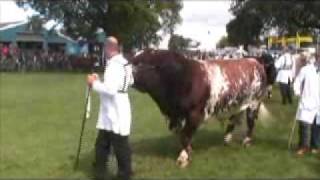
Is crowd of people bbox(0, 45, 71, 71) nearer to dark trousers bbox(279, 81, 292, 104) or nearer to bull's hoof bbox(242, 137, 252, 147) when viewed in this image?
dark trousers bbox(279, 81, 292, 104)

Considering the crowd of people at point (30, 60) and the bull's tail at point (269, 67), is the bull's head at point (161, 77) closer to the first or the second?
the bull's tail at point (269, 67)

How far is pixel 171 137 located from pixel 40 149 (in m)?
3.06

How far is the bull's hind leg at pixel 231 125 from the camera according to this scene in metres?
13.8

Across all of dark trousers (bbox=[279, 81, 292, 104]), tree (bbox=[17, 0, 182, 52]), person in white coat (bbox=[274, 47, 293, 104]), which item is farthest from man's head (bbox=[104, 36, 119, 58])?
tree (bbox=[17, 0, 182, 52])

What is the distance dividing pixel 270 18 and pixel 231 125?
39.1 meters

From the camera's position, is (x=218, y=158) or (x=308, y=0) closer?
(x=218, y=158)

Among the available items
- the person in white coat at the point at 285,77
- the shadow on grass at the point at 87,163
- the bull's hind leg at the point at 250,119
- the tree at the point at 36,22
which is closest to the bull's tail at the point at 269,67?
the bull's hind leg at the point at 250,119

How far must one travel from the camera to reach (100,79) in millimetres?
9789

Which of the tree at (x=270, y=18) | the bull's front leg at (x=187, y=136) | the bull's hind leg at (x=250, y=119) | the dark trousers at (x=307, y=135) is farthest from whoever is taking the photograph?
the tree at (x=270, y=18)

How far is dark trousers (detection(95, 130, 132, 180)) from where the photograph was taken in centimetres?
956

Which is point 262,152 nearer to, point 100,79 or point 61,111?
point 100,79

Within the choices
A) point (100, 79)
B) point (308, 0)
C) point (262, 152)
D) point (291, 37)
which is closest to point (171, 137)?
point (262, 152)

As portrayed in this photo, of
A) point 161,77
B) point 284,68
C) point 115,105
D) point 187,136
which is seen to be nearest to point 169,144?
point 187,136

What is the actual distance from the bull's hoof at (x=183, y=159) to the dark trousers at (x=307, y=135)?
262 centimetres
